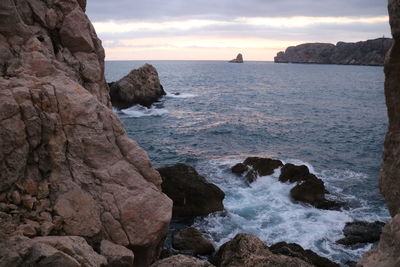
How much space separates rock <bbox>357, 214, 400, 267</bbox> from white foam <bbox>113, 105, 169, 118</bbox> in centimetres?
5053

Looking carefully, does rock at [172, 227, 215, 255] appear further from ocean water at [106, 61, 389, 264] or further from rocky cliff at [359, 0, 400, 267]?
rocky cliff at [359, 0, 400, 267]

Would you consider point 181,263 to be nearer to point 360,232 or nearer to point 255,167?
point 360,232

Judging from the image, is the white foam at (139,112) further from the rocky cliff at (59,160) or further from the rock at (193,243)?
the rocky cliff at (59,160)

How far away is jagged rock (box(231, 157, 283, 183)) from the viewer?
27.9 meters

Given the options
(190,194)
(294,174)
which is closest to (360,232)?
(294,174)

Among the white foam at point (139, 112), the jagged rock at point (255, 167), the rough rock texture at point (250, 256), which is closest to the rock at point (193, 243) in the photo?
the rough rock texture at point (250, 256)

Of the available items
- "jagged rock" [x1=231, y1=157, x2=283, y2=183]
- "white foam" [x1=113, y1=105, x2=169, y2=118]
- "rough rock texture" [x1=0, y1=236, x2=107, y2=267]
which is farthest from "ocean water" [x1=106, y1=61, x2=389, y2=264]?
"rough rock texture" [x1=0, y1=236, x2=107, y2=267]

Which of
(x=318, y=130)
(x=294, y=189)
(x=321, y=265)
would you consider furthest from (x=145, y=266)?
(x=318, y=130)

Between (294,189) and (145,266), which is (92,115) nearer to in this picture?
(145,266)

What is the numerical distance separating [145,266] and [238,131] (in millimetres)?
35626

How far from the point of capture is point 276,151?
36.7 m

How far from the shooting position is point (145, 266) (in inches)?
443

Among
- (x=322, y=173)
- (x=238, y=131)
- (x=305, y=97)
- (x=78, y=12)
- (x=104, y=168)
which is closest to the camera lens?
(x=104, y=168)

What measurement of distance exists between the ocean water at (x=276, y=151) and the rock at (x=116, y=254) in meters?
9.96
